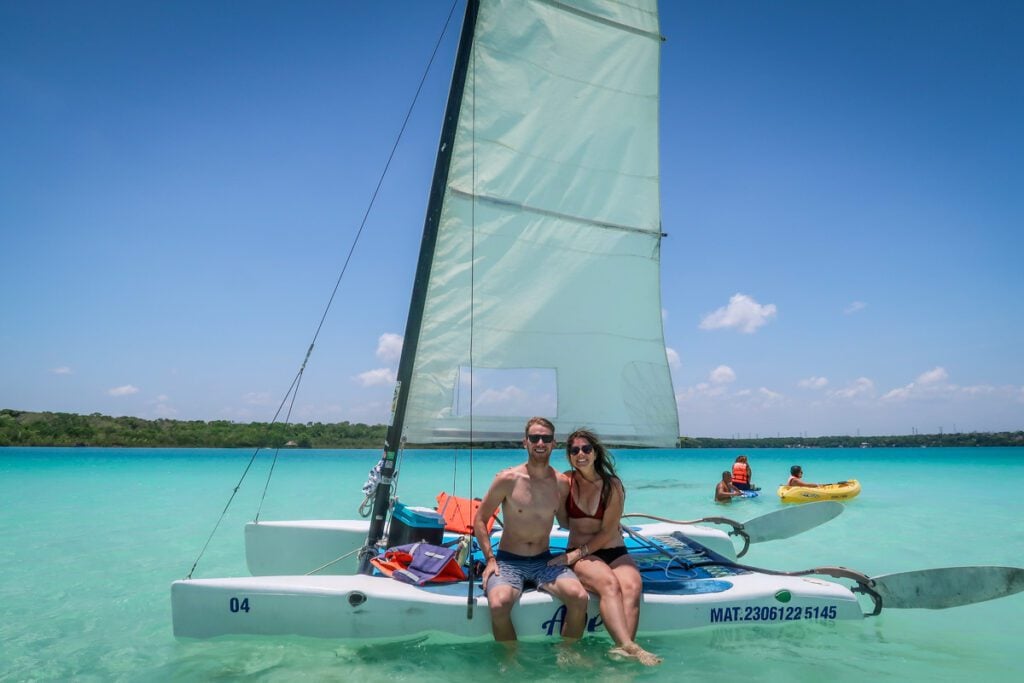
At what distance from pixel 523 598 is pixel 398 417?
1843mm

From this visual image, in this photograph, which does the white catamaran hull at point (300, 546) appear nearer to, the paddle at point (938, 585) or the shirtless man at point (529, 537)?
the shirtless man at point (529, 537)

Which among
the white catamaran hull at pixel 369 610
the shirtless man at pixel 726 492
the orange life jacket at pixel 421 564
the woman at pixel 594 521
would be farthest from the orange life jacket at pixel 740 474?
the orange life jacket at pixel 421 564

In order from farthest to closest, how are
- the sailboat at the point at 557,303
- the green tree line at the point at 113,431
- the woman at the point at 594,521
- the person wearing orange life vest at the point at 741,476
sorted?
the green tree line at the point at 113,431 < the person wearing orange life vest at the point at 741,476 < the sailboat at the point at 557,303 < the woman at the point at 594,521

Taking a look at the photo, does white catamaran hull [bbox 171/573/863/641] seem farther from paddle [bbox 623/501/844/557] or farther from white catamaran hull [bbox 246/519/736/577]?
paddle [bbox 623/501/844/557]

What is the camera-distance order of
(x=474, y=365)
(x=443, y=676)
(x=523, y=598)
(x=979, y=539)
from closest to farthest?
(x=443, y=676)
(x=523, y=598)
(x=474, y=365)
(x=979, y=539)

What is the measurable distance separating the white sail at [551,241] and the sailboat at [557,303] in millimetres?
14

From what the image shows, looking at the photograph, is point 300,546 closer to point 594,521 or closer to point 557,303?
point 594,521

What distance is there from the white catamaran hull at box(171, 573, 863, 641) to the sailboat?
0.03 meters

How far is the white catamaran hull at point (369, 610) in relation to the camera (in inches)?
148

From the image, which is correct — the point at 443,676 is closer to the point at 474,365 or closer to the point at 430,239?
the point at 474,365

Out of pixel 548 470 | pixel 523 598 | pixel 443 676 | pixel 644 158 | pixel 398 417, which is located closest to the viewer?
pixel 443 676

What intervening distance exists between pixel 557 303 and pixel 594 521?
86.4 inches

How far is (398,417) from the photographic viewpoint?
507cm

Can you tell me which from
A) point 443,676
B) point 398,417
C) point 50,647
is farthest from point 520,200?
point 50,647
